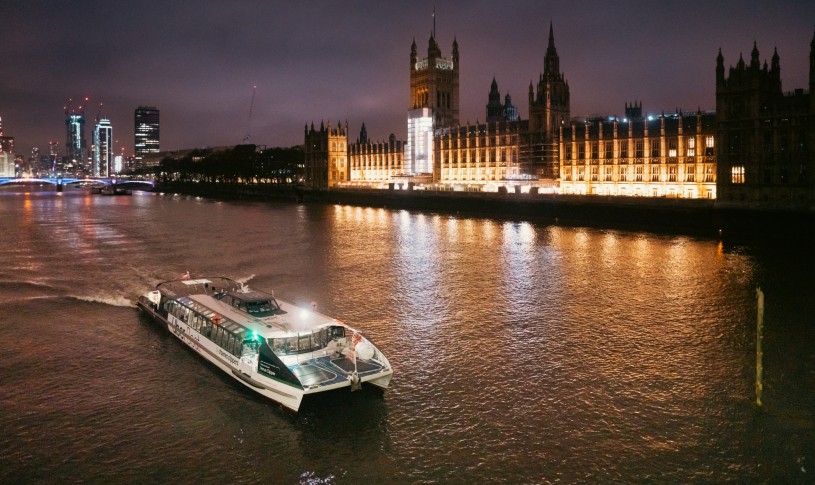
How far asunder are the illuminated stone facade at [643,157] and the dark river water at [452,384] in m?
42.3

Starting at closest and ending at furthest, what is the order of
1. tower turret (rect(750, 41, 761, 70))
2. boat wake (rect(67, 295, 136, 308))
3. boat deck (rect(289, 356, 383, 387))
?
boat deck (rect(289, 356, 383, 387)) → boat wake (rect(67, 295, 136, 308)) → tower turret (rect(750, 41, 761, 70))

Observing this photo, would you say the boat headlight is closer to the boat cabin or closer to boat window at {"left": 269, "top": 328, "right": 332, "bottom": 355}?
boat window at {"left": 269, "top": 328, "right": 332, "bottom": 355}

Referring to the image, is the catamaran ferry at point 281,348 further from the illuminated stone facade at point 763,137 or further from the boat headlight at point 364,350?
the illuminated stone facade at point 763,137

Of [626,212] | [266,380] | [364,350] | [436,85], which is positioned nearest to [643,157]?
[626,212]

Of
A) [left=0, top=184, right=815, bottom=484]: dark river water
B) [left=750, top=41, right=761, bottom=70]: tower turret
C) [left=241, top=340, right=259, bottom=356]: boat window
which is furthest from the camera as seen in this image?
[left=750, top=41, right=761, bottom=70]: tower turret

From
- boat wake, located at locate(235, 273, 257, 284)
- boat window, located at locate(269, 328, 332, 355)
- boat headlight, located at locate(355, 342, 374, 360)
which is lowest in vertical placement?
boat headlight, located at locate(355, 342, 374, 360)

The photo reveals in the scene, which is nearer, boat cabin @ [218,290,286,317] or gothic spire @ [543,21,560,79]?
boat cabin @ [218,290,286,317]

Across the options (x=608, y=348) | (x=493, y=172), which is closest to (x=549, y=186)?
(x=493, y=172)

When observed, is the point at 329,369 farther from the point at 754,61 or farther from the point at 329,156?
the point at 329,156

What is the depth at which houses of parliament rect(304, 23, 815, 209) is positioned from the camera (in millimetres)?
76000

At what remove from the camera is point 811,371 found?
25.9 meters

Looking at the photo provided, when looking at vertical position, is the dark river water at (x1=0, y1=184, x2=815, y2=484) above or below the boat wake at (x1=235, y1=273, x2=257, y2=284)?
below

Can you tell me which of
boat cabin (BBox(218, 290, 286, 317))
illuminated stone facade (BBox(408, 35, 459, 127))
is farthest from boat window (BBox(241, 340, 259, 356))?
illuminated stone facade (BBox(408, 35, 459, 127))

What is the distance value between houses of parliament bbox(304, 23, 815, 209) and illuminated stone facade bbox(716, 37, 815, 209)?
0.39 ft
